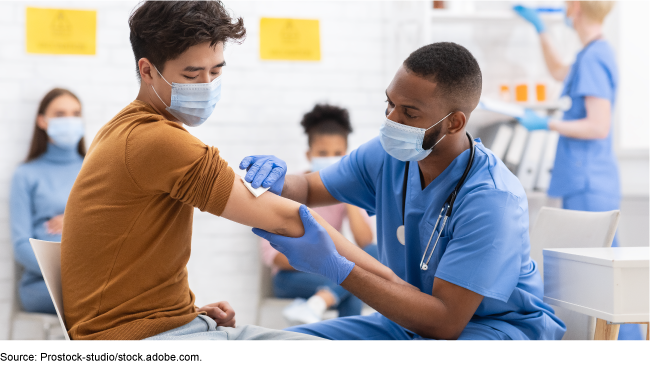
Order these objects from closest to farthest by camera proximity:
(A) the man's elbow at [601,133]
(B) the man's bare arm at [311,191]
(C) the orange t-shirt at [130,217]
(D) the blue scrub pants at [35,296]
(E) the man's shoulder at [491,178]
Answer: (C) the orange t-shirt at [130,217] < (E) the man's shoulder at [491,178] < (B) the man's bare arm at [311,191] < (D) the blue scrub pants at [35,296] < (A) the man's elbow at [601,133]

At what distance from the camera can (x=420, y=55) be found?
4.59ft

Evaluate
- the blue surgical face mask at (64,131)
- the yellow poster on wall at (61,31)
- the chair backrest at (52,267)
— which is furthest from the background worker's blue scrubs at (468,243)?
the yellow poster on wall at (61,31)

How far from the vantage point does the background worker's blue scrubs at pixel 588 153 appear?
2512 mm

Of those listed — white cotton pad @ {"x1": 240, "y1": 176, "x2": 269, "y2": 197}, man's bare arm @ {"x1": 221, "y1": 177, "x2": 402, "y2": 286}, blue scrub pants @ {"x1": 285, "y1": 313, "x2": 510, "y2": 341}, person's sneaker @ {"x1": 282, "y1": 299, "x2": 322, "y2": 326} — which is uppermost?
white cotton pad @ {"x1": 240, "y1": 176, "x2": 269, "y2": 197}

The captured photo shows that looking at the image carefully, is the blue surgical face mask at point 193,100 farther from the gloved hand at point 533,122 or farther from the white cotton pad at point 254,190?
the gloved hand at point 533,122

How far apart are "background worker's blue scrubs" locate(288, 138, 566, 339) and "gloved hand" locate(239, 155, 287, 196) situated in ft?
0.96

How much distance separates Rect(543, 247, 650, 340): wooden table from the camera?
1.22 meters

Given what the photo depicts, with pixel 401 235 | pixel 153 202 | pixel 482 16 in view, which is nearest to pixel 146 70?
A: pixel 153 202

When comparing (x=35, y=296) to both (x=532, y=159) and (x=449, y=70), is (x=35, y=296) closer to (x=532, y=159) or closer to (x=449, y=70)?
(x=449, y=70)

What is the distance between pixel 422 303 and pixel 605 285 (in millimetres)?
437

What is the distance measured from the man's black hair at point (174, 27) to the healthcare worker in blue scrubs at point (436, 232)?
0.34 m

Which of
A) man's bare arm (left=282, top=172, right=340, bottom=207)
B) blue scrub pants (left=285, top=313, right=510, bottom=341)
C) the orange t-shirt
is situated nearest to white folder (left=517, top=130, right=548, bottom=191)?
man's bare arm (left=282, top=172, right=340, bottom=207)

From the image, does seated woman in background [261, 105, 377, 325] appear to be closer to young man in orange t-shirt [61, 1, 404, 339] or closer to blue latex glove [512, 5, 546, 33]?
blue latex glove [512, 5, 546, 33]
